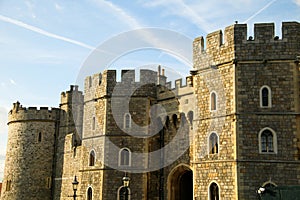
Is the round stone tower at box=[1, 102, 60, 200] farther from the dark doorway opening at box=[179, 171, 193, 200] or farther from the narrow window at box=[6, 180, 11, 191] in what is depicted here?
the dark doorway opening at box=[179, 171, 193, 200]

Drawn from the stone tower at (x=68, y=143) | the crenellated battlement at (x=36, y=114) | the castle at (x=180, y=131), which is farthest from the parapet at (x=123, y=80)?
the crenellated battlement at (x=36, y=114)

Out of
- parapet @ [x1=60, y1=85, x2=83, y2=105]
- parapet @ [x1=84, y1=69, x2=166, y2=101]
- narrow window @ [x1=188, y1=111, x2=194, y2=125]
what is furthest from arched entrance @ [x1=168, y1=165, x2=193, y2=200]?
parapet @ [x1=60, y1=85, x2=83, y2=105]

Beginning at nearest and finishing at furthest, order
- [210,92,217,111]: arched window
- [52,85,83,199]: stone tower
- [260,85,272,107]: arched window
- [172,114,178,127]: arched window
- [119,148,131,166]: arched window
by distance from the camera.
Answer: [260,85,272,107]: arched window < [210,92,217,111]: arched window < [172,114,178,127]: arched window < [119,148,131,166]: arched window < [52,85,83,199]: stone tower

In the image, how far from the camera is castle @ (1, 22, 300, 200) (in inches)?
735

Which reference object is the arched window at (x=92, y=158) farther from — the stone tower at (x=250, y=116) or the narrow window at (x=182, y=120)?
the stone tower at (x=250, y=116)

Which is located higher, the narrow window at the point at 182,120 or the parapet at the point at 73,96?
the parapet at the point at 73,96

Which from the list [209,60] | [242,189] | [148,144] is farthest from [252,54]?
[148,144]

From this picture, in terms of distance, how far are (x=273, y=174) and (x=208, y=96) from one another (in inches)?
180

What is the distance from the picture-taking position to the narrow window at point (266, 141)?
1862cm

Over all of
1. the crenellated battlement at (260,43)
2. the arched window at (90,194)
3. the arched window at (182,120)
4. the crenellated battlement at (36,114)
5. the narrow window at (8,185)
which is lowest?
the arched window at (90,194)

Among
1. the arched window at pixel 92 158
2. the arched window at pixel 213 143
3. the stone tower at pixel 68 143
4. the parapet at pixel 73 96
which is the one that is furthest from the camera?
the parapet at pixel 73 96

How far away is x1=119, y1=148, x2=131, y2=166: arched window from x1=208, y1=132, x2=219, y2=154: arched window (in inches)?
237

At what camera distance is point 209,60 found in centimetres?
2062

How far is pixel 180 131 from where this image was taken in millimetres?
23906
